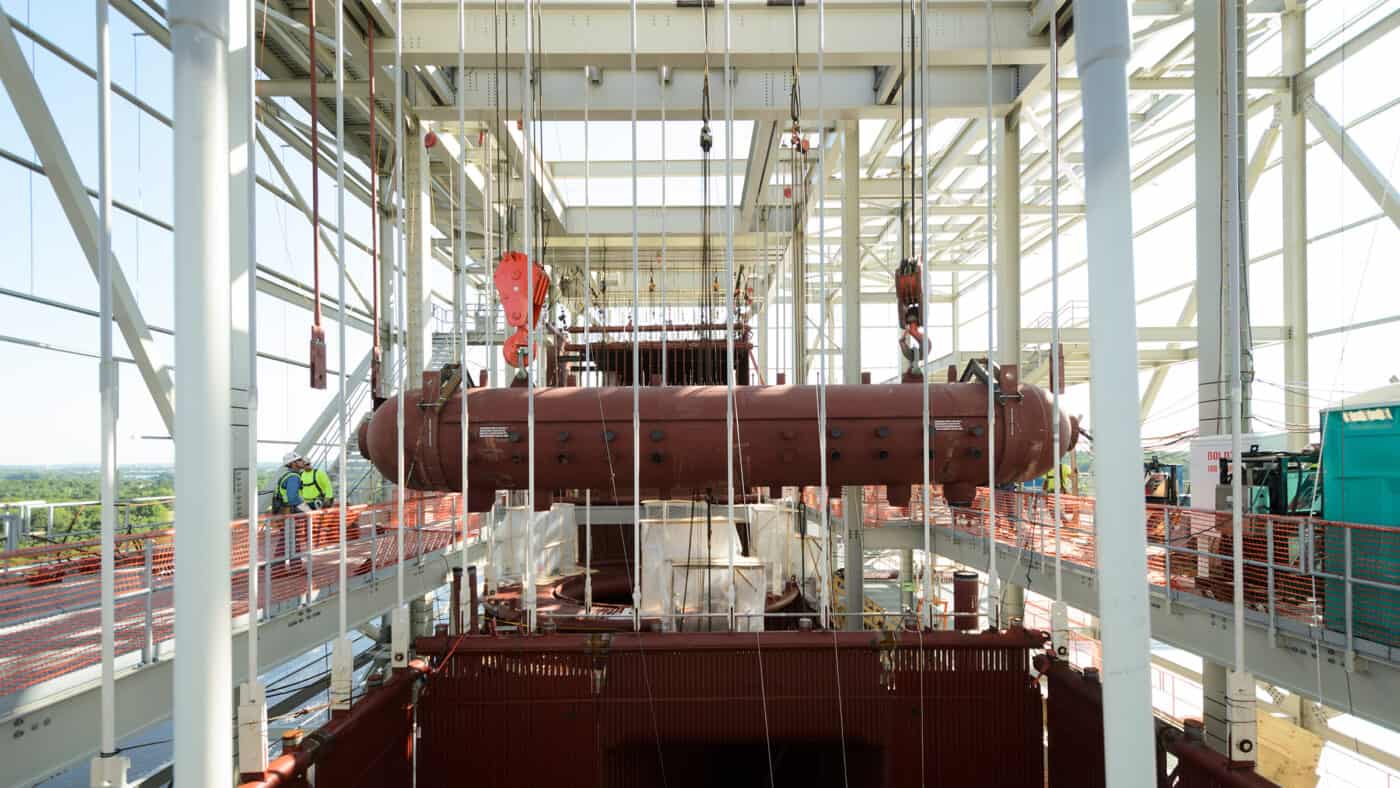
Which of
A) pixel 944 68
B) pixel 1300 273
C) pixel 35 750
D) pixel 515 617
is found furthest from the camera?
pixel 1300 273

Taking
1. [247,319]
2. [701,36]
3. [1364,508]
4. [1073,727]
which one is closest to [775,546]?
[1073,727]

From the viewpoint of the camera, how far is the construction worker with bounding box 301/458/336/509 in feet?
30.6

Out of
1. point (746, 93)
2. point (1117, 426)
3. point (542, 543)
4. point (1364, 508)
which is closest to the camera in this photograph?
point (1117, 426)

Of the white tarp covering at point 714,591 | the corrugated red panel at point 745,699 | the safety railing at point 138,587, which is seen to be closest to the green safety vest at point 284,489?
the safety railing at point 138,587

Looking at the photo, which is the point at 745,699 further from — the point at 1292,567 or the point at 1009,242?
the point at 1009,242

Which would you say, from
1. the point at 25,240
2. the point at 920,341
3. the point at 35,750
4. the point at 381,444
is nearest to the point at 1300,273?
the point at 920,341

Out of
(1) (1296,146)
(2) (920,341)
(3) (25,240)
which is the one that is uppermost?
(1) (1296,146)

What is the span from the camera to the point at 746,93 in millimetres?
11086

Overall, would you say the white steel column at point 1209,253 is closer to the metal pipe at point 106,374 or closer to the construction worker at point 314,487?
the metal pipe at point 106,374

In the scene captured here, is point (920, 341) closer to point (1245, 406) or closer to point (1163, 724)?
point (1163, 724)

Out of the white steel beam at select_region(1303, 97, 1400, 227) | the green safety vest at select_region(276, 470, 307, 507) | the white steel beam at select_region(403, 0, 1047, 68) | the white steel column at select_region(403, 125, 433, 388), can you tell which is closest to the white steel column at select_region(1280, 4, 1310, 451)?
the white steel beam at select_region(1303, 97, 1400, 227)

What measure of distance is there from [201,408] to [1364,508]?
7.19 m

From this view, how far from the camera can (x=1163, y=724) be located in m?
3.82

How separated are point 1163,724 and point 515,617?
543cm
